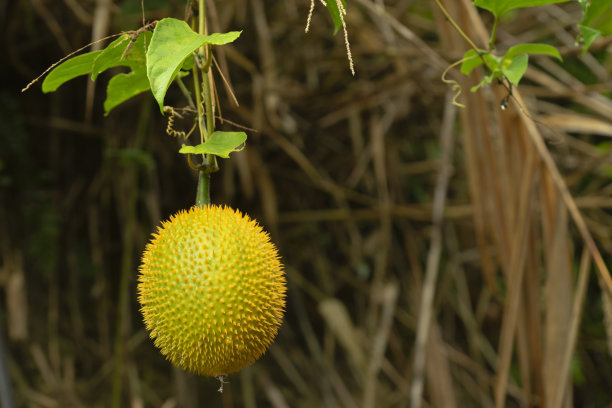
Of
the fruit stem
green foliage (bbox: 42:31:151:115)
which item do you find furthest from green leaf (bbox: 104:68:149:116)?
the fruit stem

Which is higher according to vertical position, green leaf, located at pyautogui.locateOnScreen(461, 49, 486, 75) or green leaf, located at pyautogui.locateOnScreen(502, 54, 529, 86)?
green leaf, located at pyautogui.locateOnScreen(461, 49, 486, 75)

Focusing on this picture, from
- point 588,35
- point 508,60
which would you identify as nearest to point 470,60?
point 508,60

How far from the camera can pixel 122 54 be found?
2.11ft

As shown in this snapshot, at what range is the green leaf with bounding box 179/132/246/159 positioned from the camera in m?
0.55

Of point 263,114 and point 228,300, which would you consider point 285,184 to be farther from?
point 228,300

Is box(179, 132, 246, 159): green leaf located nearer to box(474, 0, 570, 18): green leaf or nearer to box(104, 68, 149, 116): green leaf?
box(104, 68, 149, 116): green leaf

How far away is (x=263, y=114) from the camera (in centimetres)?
185

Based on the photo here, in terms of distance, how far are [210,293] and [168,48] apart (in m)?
0.28

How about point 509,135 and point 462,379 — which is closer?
point 509,135

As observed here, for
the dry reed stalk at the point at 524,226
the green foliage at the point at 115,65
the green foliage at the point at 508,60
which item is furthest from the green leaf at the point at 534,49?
the green foliage at the point at 115,65

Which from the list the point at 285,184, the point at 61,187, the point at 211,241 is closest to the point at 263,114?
the point at 285,184

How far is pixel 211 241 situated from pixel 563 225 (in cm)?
79

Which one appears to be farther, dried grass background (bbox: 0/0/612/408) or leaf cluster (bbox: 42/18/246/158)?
dried grass background (bbox: 0/0/612/408)

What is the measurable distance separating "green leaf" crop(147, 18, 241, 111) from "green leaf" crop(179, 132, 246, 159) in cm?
5
